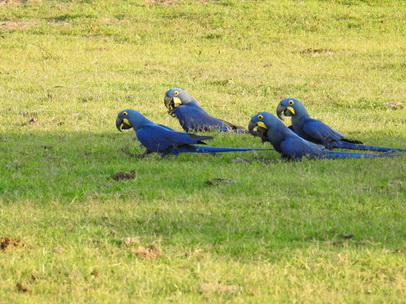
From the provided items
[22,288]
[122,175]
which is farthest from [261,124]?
[22,288]

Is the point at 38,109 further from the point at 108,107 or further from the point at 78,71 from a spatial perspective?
the point at 78,71

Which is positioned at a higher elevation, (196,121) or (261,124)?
(261,124)

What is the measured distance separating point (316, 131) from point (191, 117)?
181cm

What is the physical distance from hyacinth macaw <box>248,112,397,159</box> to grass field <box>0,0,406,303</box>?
182 millimetres

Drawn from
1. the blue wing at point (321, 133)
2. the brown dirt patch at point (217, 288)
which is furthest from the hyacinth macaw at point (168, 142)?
the brown dirt patch at point (217, 288)

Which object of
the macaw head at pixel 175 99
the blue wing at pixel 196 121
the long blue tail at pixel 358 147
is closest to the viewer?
the long blue tail at pixel 358 147

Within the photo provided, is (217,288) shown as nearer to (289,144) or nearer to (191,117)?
(289,144)

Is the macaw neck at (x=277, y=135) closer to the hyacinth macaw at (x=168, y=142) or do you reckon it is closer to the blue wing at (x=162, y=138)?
the hyacinth macaw at (x=168, y=142)

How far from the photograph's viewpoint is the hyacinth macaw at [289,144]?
773cm

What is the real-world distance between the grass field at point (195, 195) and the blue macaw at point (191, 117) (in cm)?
27

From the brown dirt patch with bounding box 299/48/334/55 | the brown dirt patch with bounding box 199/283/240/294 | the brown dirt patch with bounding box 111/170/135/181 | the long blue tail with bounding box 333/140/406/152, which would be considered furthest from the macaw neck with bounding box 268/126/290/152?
the brown dirt patch with bounding box 299/48/334/55

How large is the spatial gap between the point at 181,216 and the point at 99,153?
2987mm

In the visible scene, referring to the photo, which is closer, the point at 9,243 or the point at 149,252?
the point at 149,252

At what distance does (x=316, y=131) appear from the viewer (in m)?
8.22
